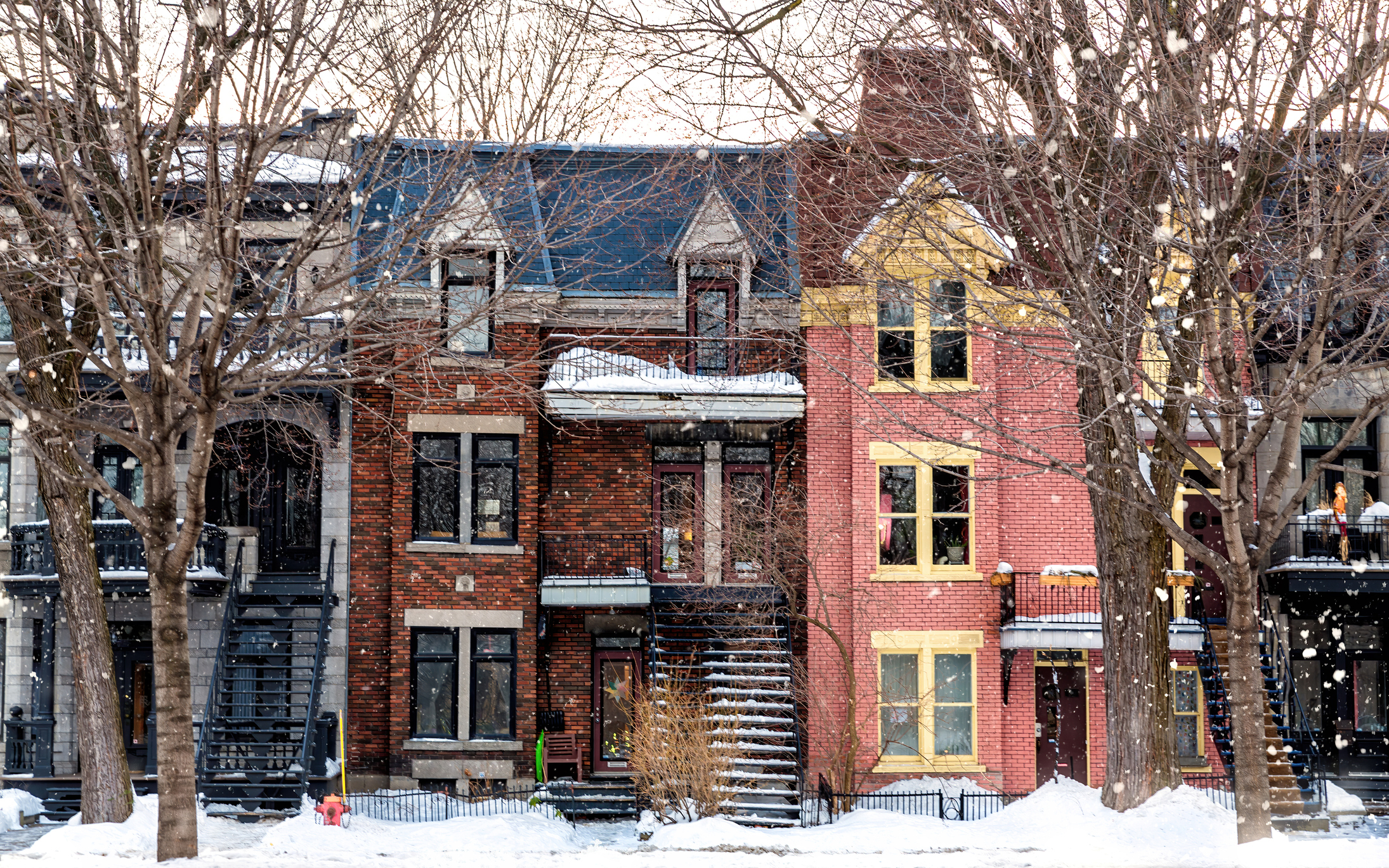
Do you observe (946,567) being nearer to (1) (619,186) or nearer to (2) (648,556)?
(2) (648,556)

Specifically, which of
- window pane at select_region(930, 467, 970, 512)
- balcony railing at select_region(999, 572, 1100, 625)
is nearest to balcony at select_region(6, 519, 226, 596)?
window pane at select_region(930, 467, 970, 512)

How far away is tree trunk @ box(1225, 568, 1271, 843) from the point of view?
1162 centimetres

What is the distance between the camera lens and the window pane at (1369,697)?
21.9 metres

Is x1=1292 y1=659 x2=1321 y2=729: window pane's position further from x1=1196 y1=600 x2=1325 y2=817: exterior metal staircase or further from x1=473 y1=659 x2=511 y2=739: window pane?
x1=473 y1=659 x2=511 y2=739: window pane

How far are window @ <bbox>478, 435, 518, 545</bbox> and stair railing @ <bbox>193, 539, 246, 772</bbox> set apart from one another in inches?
144

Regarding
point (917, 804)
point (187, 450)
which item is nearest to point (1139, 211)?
point (917, 804)

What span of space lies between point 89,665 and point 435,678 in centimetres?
719

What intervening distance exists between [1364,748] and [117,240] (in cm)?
2075

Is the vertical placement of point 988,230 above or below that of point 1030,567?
above

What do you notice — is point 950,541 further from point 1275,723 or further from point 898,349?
point 1275,723

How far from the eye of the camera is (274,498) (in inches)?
845

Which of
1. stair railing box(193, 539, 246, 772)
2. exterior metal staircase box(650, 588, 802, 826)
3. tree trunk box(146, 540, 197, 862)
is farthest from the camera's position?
stair railing box(193, 539, 246, 772)

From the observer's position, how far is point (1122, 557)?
14.6m

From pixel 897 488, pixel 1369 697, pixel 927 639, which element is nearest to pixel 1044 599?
pixel 927 639
